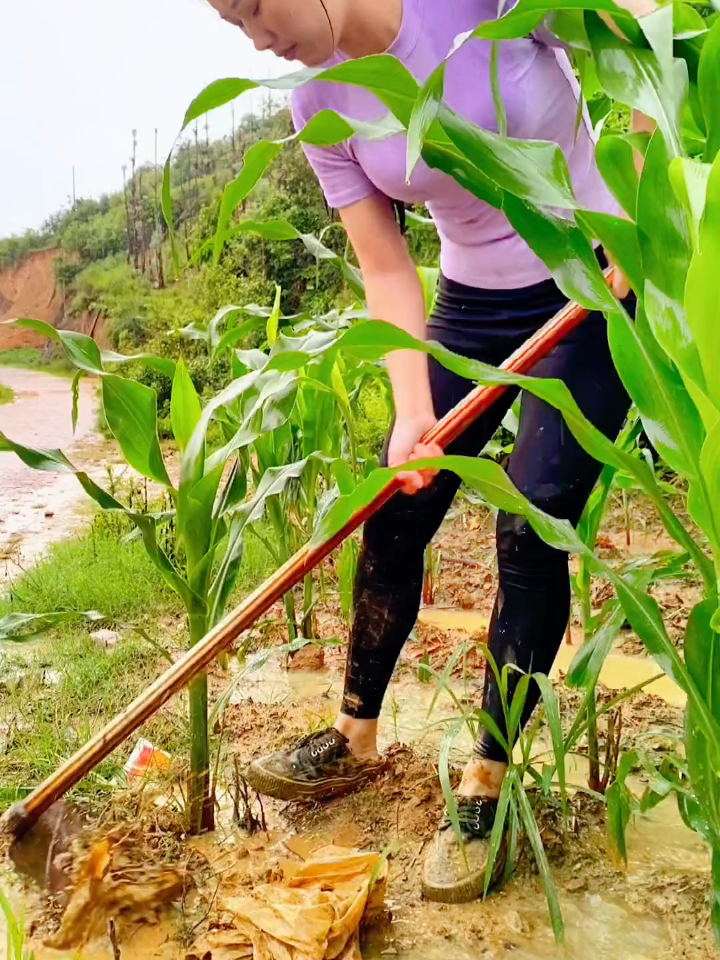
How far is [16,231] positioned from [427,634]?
86.6 inches

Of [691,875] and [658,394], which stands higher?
[658,394]

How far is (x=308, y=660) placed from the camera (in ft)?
4.50

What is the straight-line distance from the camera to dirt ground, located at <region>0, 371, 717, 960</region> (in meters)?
0.75

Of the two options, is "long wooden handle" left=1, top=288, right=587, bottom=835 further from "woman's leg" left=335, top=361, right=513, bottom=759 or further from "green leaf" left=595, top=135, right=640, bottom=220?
"green leaf" left=595, top=135, right=640, bottom=220

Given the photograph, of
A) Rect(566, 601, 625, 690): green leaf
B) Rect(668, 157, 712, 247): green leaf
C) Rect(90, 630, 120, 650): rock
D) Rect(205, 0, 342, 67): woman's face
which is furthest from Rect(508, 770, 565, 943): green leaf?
Rect(90, 630, 120, 650): rock

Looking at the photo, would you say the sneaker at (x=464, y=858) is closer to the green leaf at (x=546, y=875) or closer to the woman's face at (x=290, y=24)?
the green leaf at (x=546, y=875)

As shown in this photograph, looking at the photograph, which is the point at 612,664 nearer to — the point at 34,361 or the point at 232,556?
the point at 232,556

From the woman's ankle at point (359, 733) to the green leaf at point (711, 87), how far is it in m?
0.72

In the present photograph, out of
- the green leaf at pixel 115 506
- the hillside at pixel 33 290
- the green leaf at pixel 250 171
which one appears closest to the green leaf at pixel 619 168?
the green leaf at pixel 250 171

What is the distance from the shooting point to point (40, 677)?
4.29 feet

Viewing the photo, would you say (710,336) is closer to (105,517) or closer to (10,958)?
(10,958)

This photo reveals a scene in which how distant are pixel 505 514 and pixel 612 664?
650 mm

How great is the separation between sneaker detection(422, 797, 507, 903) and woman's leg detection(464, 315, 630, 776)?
0.9 inches

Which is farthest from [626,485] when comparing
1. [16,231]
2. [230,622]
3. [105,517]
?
[16,231]
